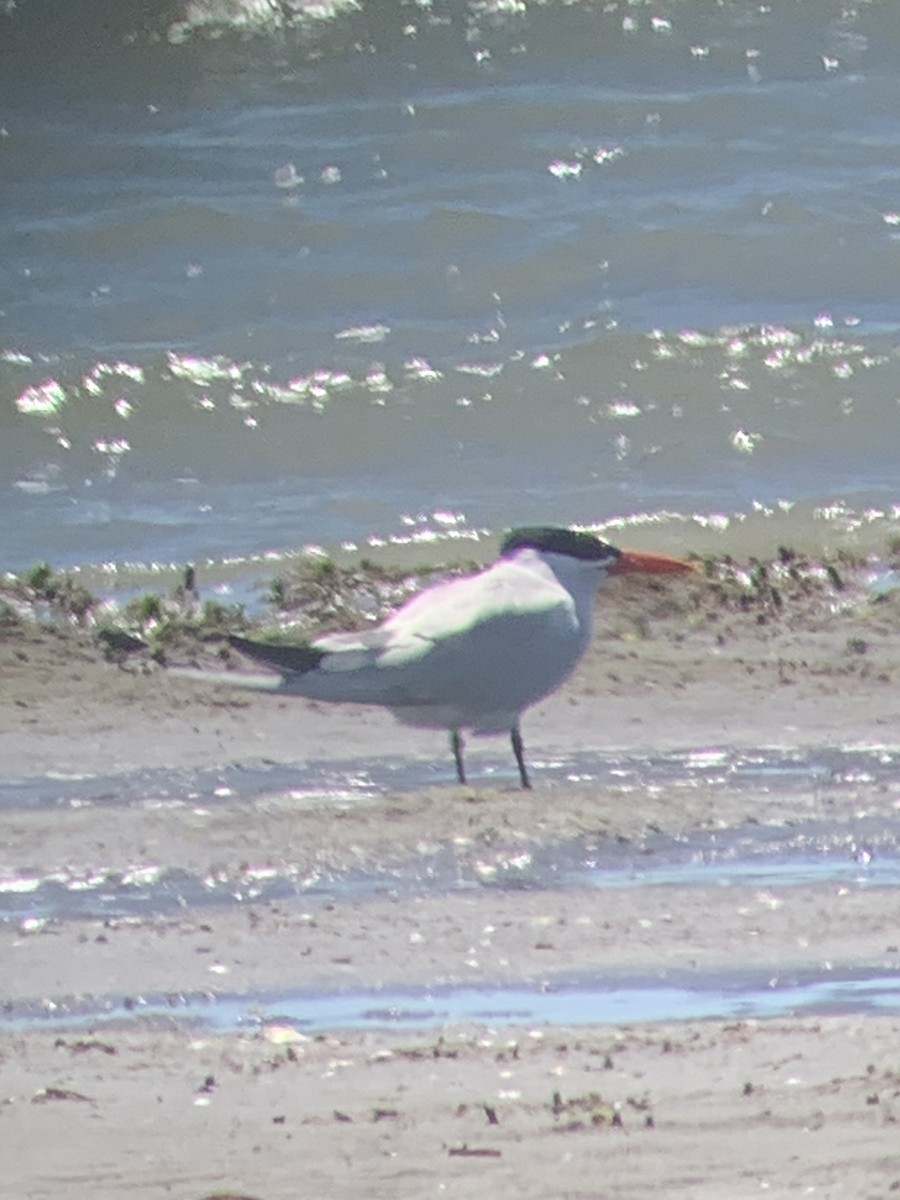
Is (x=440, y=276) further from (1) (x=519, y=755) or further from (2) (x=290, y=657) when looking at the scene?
(1) (x=519, y=755)

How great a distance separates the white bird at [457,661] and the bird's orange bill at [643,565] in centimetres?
42

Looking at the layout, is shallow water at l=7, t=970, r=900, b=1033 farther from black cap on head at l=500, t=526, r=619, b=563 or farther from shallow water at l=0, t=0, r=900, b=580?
shallow water at l=0, t=0, r=900, b=580

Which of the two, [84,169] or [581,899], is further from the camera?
[84,169]

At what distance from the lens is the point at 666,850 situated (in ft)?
22.8

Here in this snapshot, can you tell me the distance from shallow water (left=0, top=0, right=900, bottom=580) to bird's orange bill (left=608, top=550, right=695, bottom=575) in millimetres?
2752

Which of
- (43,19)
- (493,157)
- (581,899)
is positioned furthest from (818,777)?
(43,19)

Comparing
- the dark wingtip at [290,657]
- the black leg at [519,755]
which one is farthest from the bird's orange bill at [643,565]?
the dark wingtip at [290,657]

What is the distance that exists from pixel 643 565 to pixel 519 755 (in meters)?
0.97

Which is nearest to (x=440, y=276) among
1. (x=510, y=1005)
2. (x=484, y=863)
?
(x=484, y=863)

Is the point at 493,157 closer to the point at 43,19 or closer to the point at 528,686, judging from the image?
the point at 43,19

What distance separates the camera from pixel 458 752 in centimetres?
795

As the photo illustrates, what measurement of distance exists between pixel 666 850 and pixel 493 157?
32.8 feet

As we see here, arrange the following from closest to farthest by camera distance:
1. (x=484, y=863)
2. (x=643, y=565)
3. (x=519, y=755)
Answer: (x=484, y=863) < (x=519, y=755) < (x=643, y=565)

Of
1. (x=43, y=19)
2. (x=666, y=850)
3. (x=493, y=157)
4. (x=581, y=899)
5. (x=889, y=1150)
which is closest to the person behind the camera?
(x=889, y=1150)
